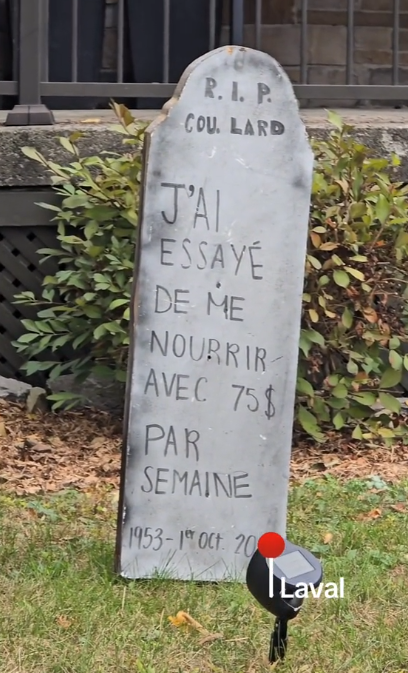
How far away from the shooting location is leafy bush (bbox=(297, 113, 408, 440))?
486cm

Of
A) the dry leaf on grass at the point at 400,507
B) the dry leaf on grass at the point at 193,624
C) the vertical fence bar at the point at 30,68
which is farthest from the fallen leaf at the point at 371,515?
the vertical fence bar at the point at 30,68

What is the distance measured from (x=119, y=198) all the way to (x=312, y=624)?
96.7 inches

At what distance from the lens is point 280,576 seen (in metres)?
2.51

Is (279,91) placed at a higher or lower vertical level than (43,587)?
higher

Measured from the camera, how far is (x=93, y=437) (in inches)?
196

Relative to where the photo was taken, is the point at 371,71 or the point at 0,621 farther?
the point at 371,71

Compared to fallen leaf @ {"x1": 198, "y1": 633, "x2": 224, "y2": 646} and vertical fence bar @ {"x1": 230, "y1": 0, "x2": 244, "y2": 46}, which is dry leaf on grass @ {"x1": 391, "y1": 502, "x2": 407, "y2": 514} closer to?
fallen leaf @ {"x1": 198, "y1": 633, "x2": 224, "y2": 646}

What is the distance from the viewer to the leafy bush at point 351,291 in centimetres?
486

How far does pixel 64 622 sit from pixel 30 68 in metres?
3.08

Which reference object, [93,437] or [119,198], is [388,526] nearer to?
[93,437]

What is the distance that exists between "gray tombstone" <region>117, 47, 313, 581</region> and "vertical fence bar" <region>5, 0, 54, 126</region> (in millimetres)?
2195

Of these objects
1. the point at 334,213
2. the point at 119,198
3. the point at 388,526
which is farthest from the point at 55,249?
the point at 388,526

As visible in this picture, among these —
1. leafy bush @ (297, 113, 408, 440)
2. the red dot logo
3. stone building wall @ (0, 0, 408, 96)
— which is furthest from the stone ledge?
the red dot logo

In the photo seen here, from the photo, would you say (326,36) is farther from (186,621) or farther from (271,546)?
(271,546)
